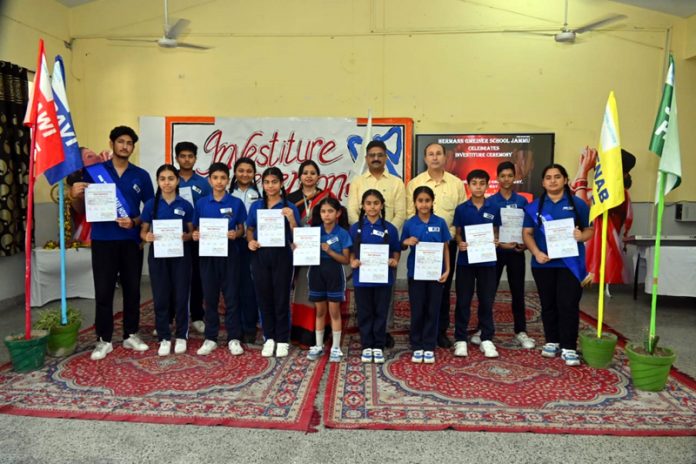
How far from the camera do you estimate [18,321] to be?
4.26m

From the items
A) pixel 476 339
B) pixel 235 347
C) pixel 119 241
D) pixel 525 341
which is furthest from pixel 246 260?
pixel 525 341

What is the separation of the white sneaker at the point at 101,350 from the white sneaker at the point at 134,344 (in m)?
0.10

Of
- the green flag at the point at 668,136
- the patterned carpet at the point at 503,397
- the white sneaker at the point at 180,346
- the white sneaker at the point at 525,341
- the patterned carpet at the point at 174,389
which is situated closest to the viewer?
the patterned carpet at the point at 503,397

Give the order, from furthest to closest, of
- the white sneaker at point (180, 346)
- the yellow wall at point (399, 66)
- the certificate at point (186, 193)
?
1. the yellow wall at point (399, 66)
2. the certificate at point (186, 193)
3. the white sneaker at point (180, 346)

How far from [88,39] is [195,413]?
537 centimetres

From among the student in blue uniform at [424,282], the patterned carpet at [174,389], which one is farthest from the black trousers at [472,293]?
the patterned carpet at [174,389]

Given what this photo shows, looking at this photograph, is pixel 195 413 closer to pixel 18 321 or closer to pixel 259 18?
pixel 18 321

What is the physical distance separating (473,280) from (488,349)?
49cm

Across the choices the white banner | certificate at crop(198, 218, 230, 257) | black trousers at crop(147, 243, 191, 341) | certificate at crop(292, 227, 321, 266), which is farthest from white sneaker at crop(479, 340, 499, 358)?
the white banner

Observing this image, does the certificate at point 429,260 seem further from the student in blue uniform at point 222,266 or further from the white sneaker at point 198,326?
the white sneaker at point 198,326

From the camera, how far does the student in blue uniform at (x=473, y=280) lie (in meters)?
3.28

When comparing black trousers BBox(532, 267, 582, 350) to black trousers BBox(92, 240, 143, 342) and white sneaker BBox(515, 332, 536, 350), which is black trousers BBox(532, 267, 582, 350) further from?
black trousers BBox(92, 240, 143, 342)

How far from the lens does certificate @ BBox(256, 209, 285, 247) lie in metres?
3.15

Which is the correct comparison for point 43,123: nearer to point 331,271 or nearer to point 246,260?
point 246,260
